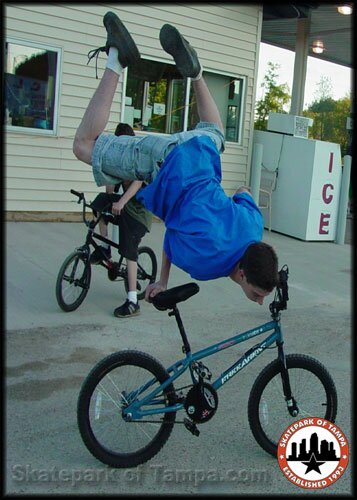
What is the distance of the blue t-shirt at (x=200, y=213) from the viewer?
3025 mm

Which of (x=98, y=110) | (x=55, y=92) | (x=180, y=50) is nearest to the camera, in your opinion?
(x=98, y=110)

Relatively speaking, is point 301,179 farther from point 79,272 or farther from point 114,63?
point 114,63

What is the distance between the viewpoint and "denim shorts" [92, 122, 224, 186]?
340cm

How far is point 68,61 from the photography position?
909 cm

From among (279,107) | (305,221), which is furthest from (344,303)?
(279,107)

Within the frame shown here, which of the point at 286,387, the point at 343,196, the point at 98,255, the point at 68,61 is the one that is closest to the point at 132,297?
the point at 98,255

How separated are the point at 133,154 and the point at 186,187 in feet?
1.75

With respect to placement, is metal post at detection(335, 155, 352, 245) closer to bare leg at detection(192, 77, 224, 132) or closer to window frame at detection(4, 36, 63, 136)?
window frame at detection(4, 36, 63, 136)

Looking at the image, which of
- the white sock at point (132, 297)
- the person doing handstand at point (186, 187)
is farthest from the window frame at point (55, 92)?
the person doing handstand at point (186, 187)

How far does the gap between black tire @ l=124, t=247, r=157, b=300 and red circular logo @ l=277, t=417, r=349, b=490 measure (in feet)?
10.2

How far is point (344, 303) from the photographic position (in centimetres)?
735

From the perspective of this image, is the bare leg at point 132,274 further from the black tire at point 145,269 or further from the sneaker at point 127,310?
the black tire at point 145,269

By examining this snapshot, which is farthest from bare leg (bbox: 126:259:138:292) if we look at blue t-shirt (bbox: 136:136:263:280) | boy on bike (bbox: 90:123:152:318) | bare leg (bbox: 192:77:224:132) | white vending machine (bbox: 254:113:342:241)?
white vending machine (bbox: 254:113:342:241)

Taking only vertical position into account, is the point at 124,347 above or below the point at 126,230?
below
